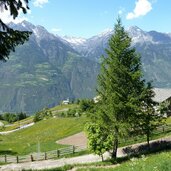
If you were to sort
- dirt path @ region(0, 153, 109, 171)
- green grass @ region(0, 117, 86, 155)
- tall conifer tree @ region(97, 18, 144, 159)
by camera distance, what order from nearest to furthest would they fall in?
tall conifer tree @ region(97, 18, 144, 159)
dirt path @ region(0, 153, 109, 171)
green grass @ region(0, 117, 86, 155)

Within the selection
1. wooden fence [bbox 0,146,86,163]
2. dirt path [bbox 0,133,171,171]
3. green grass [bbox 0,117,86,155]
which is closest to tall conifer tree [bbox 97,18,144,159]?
dirt path [bbox 0,133,171,171]

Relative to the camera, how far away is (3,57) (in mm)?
19375

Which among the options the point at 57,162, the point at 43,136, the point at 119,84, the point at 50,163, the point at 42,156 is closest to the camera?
the point at 119,84

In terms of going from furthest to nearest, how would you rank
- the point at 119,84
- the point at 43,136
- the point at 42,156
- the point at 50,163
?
the point at 43,136 → the point at 42,156 → the point at 50,163 → the point at 119,84

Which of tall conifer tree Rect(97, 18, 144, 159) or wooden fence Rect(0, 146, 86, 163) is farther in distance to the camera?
wooden fence Rect(0, 146, 86, 163)

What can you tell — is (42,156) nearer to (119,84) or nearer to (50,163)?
(50,163)

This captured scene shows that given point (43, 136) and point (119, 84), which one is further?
point (43, 136)

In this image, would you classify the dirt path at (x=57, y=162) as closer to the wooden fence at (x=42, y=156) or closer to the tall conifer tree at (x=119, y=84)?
the wooden fence at (x=42, y=156)

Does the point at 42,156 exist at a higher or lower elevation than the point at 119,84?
lower

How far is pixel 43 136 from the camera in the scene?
104188 millimetres

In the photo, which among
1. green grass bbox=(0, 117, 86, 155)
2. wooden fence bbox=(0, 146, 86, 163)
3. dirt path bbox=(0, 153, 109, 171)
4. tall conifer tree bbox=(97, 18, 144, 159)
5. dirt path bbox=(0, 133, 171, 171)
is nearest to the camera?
tall conifer tree bbox=(97, 18, 144, 159)

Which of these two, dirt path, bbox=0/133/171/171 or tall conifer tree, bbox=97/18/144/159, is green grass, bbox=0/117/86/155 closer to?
dirt path, bbox=0/133/171/171

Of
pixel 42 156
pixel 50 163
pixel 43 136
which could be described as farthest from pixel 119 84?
pixel 43 136

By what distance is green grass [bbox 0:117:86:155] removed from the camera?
255 feet
